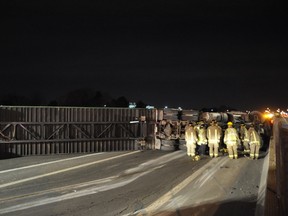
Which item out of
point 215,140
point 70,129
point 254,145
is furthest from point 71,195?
point 70,129

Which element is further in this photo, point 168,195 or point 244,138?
point 244,138

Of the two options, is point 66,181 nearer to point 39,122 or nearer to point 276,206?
point 39,122

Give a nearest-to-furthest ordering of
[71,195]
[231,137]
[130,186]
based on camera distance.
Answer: [71,195] < [130,186] < [231,137]

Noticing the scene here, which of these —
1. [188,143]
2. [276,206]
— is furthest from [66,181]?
[276,206]

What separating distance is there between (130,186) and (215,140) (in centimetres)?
781

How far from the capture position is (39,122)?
20.6 m

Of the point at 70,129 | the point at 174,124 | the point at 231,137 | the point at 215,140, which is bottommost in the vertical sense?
the point at 215,140

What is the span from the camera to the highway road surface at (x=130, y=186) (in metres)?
9.61

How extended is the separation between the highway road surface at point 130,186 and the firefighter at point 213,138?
682 millimetres

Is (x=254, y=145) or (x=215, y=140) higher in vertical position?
(x=215, y=140)

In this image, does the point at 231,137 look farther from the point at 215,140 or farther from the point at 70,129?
the point at 70,129

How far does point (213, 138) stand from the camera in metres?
19.2

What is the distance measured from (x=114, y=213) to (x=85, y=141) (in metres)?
12.8

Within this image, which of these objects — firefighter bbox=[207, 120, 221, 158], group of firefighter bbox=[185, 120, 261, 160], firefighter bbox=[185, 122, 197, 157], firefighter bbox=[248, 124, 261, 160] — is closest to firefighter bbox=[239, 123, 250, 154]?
group of firefighter bbox=[185, 120, 261, 160]
